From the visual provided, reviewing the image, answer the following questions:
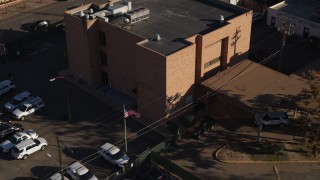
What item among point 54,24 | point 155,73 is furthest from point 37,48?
point 155,73

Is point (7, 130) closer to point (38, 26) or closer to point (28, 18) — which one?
point (38, 26)

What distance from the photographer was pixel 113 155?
56.4 m

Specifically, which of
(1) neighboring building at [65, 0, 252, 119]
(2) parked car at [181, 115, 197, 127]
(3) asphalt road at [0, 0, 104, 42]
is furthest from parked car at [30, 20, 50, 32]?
(2) parked car at [181, 115, 197, 127]

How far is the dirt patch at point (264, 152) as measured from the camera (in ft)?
186

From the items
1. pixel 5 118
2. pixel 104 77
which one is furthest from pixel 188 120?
pixel 5 118

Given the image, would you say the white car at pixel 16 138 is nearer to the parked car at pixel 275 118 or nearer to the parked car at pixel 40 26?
the parked car at pixel 275 118

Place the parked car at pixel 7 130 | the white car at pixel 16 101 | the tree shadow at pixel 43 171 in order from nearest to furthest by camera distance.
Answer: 1. the tree shadow at pixel 43 171
2. the parked car at pixel 7 130
3. the white car at pixel 16 101

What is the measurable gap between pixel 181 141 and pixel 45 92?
22.0 metres

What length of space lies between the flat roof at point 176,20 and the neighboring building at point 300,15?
57.5 feet

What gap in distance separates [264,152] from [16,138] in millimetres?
29340

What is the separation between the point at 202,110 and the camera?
65062mm

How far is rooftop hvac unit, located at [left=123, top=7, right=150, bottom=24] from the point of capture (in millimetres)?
64812

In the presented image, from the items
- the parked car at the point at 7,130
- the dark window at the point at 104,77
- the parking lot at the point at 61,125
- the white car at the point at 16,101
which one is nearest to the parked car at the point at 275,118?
the parking lot at the point at 61,125

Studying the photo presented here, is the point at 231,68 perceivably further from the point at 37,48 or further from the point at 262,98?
the point at 37,48
